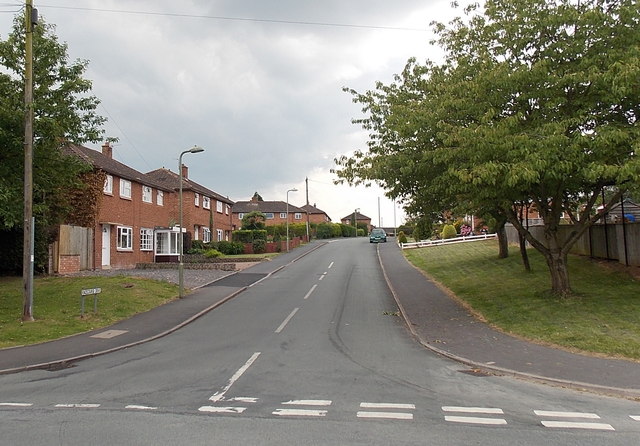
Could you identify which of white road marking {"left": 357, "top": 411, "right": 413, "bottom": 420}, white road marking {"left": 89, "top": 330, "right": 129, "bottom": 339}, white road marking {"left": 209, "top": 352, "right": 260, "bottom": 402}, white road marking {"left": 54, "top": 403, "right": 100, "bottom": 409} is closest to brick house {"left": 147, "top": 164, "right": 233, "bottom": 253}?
white road marking {"left": 89, "top": 330, "right": 129, "bottom": 339}

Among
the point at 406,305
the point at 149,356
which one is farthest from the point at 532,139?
the point at 149,356

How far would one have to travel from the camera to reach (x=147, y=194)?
34.8 m

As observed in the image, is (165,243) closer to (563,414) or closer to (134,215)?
(134,215)

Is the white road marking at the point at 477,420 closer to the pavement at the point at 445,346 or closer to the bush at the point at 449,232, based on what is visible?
the pavement at the point at 445,346

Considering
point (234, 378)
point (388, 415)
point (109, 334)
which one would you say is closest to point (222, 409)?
point (234, 378)

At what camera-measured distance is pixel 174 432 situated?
5.63m

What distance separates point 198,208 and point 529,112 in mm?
34357

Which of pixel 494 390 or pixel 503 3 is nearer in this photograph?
pixel 494 390

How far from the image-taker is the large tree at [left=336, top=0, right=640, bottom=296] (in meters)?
11.5

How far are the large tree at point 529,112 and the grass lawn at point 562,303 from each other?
1.23 m

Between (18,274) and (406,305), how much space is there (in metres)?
17.5

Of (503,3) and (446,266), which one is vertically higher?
(503,3)

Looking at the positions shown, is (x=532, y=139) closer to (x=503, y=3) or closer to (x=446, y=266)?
(x=503, y=3)

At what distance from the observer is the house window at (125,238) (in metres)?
31.0
